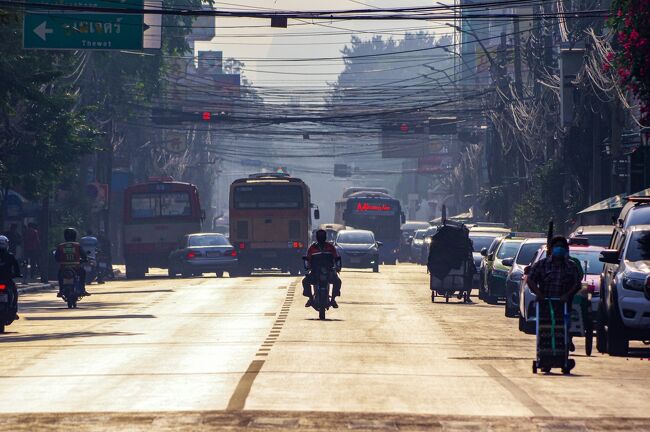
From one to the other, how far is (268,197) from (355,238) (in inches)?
239

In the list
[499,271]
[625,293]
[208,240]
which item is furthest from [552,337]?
[208,240]

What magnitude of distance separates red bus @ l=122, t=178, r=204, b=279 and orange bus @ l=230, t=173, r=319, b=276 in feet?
10.8

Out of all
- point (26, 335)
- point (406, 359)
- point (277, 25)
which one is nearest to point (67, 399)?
point (406, 359)

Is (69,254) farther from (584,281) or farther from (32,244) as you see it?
(32,244)

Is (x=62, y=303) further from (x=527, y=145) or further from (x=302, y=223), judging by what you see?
(x=527, y=145)

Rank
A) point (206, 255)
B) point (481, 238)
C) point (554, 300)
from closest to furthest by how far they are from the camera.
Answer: point (554, 300) < point (481, 238) < point (206, 255)

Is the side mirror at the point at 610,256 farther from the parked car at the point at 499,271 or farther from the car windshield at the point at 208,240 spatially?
the car windshield at the point at 208,240

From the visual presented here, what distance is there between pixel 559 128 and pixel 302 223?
11.9 metres

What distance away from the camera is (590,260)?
25781 mm

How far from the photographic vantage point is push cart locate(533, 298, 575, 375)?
16500mm

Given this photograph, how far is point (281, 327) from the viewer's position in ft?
78.4

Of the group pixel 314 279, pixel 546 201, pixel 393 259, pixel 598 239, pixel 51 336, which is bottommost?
pixel 393 259

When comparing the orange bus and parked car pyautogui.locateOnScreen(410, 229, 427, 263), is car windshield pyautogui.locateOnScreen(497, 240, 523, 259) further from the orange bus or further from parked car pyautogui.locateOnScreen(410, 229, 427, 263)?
parked car pyautogui.locateOnScreen(410, 229, 427, 263)

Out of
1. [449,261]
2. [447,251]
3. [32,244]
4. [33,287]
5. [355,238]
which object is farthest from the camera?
[355,238]
